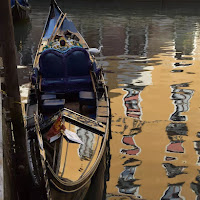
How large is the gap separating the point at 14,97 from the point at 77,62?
2.60 metres

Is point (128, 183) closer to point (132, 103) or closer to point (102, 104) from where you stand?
point (102, 104)

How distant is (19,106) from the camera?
3738 millimetres

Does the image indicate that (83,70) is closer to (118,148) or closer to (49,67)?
(49,67)

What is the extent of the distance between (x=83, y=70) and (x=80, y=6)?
613 inches

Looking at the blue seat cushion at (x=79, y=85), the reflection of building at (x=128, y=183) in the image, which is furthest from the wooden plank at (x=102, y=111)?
the blue seat cushion at (x=79, y=85)

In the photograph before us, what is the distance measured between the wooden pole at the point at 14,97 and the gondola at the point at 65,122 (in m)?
0.11

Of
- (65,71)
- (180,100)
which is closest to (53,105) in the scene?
(65,71)

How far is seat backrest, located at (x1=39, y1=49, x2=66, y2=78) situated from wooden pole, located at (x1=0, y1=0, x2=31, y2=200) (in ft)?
7.61

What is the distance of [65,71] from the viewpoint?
6.16 m

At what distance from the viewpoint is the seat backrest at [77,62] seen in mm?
6156

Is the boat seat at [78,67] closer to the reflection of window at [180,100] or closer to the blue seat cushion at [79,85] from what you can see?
the blue seat cushion at [79,85]

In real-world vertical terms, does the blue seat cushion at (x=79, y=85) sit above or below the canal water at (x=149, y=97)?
above

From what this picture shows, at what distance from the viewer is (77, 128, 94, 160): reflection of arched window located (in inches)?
158

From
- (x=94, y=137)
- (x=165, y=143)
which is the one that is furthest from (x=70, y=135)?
(x=165, y=143)
